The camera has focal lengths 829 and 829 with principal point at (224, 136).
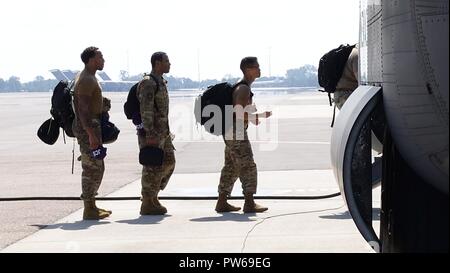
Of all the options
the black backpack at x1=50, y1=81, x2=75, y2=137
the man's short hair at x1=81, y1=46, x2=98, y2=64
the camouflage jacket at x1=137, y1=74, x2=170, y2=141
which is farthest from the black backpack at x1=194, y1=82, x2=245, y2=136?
the black backpack at x1=50, y1=81, x2=75, y2=137

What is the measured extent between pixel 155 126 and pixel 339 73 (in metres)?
2.26

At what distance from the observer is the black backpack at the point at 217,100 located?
369 inches

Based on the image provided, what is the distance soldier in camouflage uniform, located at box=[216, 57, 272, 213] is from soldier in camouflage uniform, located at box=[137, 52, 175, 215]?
715 millimetres

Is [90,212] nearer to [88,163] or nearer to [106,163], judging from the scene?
[88,163]

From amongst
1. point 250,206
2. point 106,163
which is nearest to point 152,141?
point 250,206

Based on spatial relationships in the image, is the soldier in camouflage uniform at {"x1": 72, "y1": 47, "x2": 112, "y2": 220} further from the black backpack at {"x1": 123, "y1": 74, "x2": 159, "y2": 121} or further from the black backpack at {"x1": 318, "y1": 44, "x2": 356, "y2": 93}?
the black backpack at {"x1": 318, "y1": 44, "x2": 356, "y2": 93}

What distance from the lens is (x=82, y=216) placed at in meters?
9.77

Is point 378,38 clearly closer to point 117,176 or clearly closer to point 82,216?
point 82,216

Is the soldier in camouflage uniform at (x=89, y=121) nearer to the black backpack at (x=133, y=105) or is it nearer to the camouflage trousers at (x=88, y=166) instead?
the camouflage trousers at (x=88, y=166)

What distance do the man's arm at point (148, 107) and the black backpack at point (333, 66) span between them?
2.05 metres

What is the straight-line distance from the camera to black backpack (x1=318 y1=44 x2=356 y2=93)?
31.5 ft

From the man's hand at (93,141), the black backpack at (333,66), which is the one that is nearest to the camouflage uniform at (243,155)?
the black backpack at (333,66)
